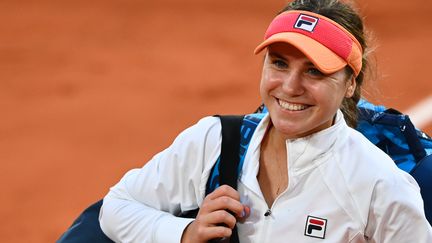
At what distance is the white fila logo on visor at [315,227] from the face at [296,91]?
0.84 ft

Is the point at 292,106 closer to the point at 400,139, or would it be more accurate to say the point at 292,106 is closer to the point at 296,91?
the point at 296,91

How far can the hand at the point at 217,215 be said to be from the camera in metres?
2.41

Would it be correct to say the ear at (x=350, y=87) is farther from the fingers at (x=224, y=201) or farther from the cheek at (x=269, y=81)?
the fingers at (x=224, y=201)

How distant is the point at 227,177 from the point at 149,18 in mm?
5324

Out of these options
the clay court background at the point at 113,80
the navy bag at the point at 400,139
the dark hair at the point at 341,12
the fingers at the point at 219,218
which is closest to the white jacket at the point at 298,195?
the fingers at the point at 219,218

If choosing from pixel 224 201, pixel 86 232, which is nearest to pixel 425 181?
pixel 224 201

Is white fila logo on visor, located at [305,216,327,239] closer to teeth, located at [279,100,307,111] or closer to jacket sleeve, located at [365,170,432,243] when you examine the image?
jacket sleeve, located at [365,170,432,243]

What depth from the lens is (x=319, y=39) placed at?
96.7 inches

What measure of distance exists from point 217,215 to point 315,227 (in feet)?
0.95

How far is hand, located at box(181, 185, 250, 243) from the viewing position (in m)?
2.41

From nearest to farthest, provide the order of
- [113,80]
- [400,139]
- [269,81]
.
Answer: [269,81]
[400,139]
[113,80]

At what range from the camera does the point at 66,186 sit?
5.39m

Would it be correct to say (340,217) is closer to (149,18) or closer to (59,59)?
A: (59,59)

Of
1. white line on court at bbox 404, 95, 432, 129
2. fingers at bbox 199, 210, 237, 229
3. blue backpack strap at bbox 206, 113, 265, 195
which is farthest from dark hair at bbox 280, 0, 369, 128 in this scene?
white line on court at bbox 404, 95, 432, 129
